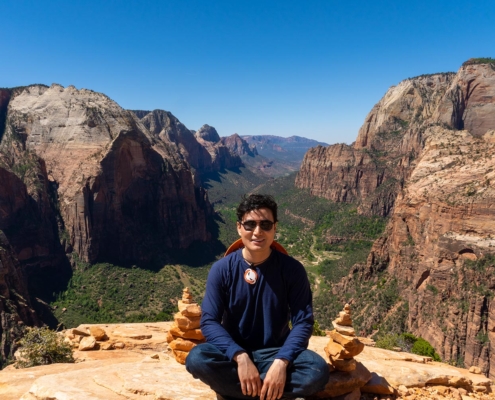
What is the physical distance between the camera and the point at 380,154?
14675 cm

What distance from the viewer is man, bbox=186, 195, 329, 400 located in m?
6.80

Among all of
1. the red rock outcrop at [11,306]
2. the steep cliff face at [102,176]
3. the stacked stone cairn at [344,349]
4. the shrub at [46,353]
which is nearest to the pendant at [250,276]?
the stacked stone cairn at [344,349]

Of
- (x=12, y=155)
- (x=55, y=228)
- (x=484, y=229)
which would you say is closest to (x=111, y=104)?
(x=12, y=155)

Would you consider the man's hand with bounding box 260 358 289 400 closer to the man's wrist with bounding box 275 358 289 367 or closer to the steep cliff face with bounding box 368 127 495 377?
the man's wrist with bounding box 275 358 289 367

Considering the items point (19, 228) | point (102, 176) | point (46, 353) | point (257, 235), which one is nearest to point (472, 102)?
point (102, 176)

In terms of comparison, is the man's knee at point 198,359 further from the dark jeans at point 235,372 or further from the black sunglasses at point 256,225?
the black sunglasses at point 256,225

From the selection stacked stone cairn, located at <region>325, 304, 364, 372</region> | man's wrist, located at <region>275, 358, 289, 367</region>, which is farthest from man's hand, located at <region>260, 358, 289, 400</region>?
stacked stone cairn, located at <region>325, 304, 364, 372</region>

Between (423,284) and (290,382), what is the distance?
50237 millimetres

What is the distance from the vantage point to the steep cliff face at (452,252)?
3934cm

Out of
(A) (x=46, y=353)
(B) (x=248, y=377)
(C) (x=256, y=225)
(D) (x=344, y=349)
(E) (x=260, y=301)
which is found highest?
(C) (x=256, y=225)

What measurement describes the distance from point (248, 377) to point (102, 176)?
7937 cm

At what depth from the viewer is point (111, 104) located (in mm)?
99875

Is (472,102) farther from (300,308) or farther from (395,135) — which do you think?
(300,308)

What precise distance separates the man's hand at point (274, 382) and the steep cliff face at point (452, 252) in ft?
142
